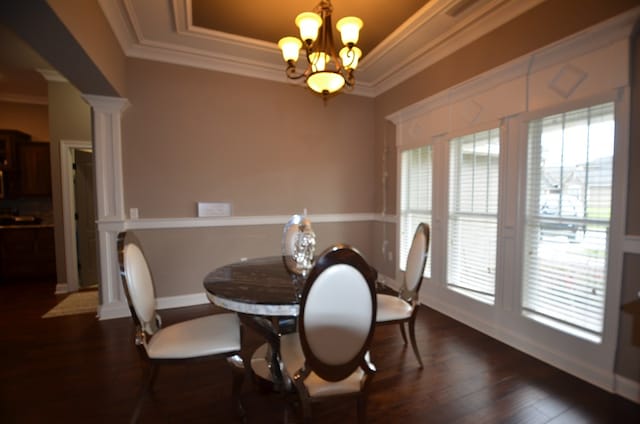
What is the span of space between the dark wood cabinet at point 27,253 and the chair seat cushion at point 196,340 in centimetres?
441

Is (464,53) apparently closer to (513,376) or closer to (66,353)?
(513,376)

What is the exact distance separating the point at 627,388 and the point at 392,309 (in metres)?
1.48

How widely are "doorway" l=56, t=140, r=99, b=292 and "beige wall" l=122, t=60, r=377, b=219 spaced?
132 centimetres

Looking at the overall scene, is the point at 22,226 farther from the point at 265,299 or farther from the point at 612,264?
the point at 612,264

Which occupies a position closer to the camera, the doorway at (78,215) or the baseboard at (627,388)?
the baseboard at (627,388)

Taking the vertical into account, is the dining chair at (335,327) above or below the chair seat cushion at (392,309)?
above

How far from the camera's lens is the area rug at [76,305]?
11.0ft

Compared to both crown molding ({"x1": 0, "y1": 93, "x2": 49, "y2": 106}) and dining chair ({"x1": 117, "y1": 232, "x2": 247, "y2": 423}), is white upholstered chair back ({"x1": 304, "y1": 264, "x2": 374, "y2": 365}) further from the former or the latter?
crown molding ({"x1": 0, "y1": 93, "x2": 49, "y2": 106})

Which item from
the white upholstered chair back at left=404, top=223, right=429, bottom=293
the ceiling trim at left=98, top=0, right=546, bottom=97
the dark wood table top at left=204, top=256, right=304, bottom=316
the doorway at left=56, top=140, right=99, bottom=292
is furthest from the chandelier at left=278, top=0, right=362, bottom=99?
the doorway at left=56, top=140, right=99, bottom=292

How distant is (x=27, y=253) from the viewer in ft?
15.2

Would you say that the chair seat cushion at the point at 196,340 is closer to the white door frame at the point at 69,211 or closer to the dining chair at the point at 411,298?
the dining chair at the point at 411,298

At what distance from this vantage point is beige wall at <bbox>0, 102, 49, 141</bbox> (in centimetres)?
485

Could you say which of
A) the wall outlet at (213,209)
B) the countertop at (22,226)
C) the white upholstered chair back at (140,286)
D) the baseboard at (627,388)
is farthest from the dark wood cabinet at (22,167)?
the baseboard at (627,388)

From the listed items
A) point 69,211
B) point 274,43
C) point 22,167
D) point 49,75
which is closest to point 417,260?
point 274,43
